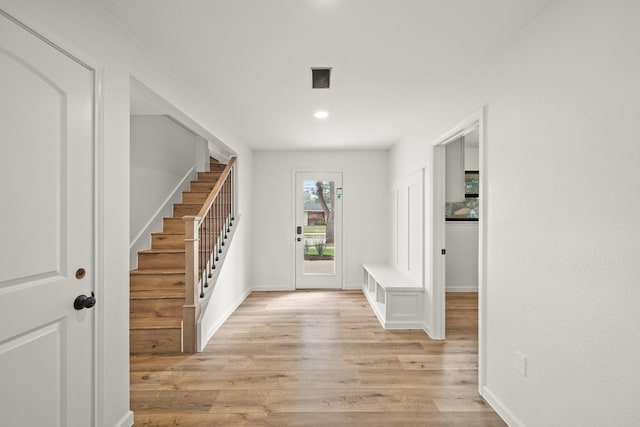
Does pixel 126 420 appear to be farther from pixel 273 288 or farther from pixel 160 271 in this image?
pixel 273 288

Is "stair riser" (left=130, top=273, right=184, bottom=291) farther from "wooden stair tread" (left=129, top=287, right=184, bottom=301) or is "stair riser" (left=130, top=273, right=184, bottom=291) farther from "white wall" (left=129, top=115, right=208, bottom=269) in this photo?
"white wall" (left=129, top=115, right=208, bottom=269)

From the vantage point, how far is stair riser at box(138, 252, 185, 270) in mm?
3682

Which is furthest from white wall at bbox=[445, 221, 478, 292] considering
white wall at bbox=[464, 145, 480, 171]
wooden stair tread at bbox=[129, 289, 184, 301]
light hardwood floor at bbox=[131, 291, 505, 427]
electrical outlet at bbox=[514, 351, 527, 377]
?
wooden stair tread at bbox=[129, 289, 184, 301]

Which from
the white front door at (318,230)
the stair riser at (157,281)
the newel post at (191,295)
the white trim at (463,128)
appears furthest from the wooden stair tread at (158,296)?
the white trim at (463,128)

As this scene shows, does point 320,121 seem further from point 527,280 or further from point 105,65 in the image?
point 527,280

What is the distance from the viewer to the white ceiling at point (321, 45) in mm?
1665

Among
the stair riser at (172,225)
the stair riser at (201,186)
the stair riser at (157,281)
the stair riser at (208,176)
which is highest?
the stair riser at (208,176)

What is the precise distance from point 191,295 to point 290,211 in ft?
8.57

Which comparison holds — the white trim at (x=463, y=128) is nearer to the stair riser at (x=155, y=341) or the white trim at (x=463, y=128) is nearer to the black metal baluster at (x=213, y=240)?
the black metal baluster at (x=213, y=240)

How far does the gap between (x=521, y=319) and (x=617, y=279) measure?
0.66 m

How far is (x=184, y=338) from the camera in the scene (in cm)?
294

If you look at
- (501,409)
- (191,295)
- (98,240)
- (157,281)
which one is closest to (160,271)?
(157,281)

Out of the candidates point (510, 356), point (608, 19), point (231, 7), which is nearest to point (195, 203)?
point (231, 7)

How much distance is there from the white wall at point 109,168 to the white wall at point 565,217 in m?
2.27
